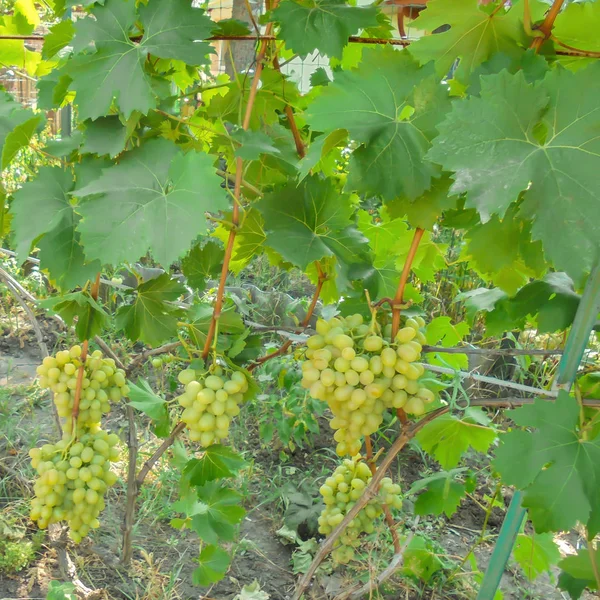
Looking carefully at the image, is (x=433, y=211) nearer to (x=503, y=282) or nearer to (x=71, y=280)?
(x=503, y=282)

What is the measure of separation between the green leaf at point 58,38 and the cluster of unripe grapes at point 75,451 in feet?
2.02

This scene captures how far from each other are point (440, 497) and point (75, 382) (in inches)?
35.7

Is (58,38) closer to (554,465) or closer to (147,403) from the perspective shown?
(147,403)

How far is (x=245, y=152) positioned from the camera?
94 centimetres

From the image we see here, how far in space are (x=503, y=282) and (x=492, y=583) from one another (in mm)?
582

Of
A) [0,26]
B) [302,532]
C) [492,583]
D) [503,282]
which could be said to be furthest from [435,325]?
[0,26]

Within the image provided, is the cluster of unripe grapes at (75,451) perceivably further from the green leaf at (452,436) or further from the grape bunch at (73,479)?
the green leaf at (452,436)

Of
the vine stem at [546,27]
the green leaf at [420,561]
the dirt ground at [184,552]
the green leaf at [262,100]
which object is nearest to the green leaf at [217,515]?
the dirt ground at [184,552]

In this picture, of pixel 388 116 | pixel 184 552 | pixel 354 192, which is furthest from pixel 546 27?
pixel 184 552

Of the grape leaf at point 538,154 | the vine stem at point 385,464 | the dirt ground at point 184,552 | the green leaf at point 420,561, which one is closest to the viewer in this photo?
the grape leaf at point 538,154

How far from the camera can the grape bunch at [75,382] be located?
52.7 inches

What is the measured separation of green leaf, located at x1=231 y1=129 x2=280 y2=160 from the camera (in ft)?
3.09

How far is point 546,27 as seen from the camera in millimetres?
887

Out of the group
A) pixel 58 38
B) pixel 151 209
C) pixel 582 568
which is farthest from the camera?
pixel 58 38
